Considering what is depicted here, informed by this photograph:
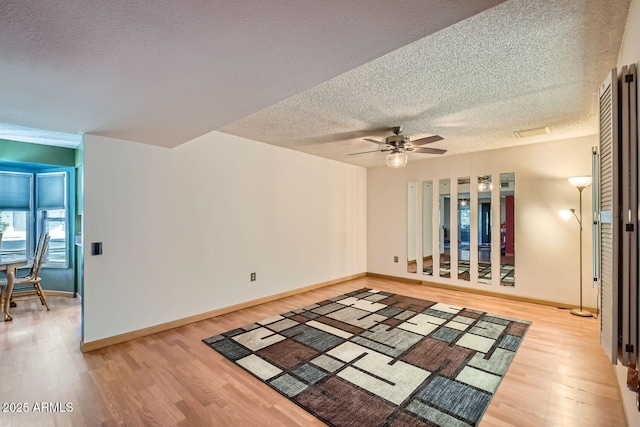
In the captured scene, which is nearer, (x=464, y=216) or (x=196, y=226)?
(x=196, y=226)

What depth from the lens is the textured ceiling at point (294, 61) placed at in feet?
3.92

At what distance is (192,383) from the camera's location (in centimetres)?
231

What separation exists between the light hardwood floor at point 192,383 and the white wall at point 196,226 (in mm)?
453

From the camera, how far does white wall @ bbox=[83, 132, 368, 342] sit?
3.05 metres

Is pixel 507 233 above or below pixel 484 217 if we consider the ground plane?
below

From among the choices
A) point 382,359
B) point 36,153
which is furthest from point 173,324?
point 36,153

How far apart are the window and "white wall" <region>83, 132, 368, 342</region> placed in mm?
2717

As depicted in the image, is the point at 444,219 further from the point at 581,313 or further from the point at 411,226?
the point at 581,313

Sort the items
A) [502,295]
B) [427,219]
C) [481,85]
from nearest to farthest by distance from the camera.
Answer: [481,85]
[502,295]
[427,219]

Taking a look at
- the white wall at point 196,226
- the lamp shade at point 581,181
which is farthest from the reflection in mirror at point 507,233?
the white wall at point 196,226

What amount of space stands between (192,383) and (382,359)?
164cm

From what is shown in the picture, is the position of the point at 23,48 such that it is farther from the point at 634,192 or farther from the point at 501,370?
the point at 501,370

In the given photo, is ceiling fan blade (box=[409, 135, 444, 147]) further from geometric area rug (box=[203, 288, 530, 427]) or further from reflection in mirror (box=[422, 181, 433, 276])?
reflection in mirror (box=[422, 181, 433, 276])

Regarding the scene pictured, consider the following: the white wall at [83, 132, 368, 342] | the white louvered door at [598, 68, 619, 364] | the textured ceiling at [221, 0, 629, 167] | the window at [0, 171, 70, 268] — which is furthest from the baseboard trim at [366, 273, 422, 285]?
the window at [0, 171, 70, 268]
